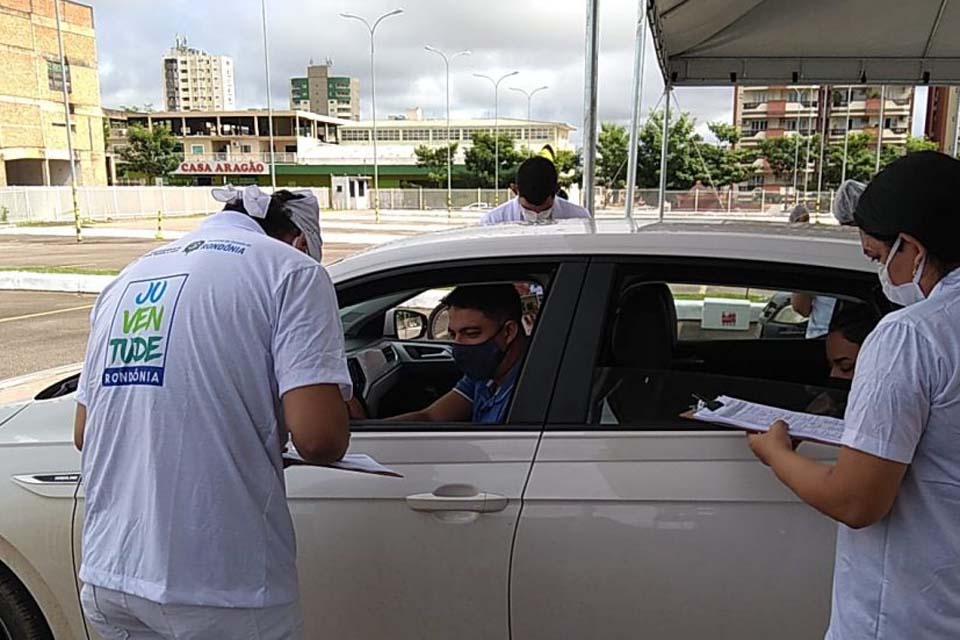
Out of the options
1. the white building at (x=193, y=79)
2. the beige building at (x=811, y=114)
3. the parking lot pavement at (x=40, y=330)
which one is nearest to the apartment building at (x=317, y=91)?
the white building at (x=193, y=79)

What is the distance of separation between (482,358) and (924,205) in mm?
1448

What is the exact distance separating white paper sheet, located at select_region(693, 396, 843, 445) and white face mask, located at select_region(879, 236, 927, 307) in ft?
1.18

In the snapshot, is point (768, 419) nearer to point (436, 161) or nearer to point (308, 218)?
point (308, 218)

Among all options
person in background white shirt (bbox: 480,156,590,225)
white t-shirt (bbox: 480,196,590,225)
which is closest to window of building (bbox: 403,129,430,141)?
white t-shirt (bbox: 480,196,590,225)

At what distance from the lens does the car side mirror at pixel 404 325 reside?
3.20 m

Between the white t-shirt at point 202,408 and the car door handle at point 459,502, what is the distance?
0.48m

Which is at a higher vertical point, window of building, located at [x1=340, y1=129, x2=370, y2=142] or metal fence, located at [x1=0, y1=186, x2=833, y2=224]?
window of building, located at [x1=340, y1=129, x2=370, y2=142]

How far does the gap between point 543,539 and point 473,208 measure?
51694mm

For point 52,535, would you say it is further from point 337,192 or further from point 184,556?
point 337,192

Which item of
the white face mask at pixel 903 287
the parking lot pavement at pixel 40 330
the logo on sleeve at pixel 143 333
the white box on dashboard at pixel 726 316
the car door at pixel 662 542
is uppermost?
the white face mask at pixel 903 287

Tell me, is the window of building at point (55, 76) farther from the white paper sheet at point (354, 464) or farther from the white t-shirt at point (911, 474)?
the white t-shirt at point (911, 474)

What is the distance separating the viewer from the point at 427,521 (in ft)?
6.78

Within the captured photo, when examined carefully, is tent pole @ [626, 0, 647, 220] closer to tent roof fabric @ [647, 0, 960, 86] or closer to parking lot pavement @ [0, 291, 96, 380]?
tent roof fabric @ [647, 0, 960, 86]

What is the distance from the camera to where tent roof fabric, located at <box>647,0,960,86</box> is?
7402 mm
